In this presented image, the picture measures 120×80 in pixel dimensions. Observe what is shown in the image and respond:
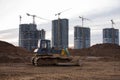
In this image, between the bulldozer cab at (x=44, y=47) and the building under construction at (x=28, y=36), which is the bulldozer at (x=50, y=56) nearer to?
the bulldozer cab at (x=44, y=47)

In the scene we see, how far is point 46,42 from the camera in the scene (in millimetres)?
33844

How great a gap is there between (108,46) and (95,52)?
752 centimetres

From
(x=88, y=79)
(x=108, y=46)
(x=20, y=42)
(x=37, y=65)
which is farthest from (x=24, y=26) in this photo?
(x=88, y=79)

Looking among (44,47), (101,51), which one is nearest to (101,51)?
(101,51)

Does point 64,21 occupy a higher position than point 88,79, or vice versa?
point 64,21

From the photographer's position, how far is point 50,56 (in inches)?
1350

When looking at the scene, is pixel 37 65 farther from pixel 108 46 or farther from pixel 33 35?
pixel 33 35

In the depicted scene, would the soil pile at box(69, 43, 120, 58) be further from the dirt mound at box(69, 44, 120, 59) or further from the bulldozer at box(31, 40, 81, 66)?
the bulldozer at box(31, 40, 81, 66)

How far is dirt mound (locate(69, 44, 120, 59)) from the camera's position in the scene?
234 ft

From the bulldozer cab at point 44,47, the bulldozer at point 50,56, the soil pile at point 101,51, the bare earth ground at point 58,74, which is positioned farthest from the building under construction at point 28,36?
the bare earth ground at point 58,74

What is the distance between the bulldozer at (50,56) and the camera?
34.0 metres

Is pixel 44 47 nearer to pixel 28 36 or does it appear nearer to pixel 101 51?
pixel 101 51

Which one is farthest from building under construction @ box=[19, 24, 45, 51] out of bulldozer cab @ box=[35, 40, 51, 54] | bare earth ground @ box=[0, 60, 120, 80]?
bare earth ground @ box=[0, 60, 120, 80]

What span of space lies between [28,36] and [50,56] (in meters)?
57.2
